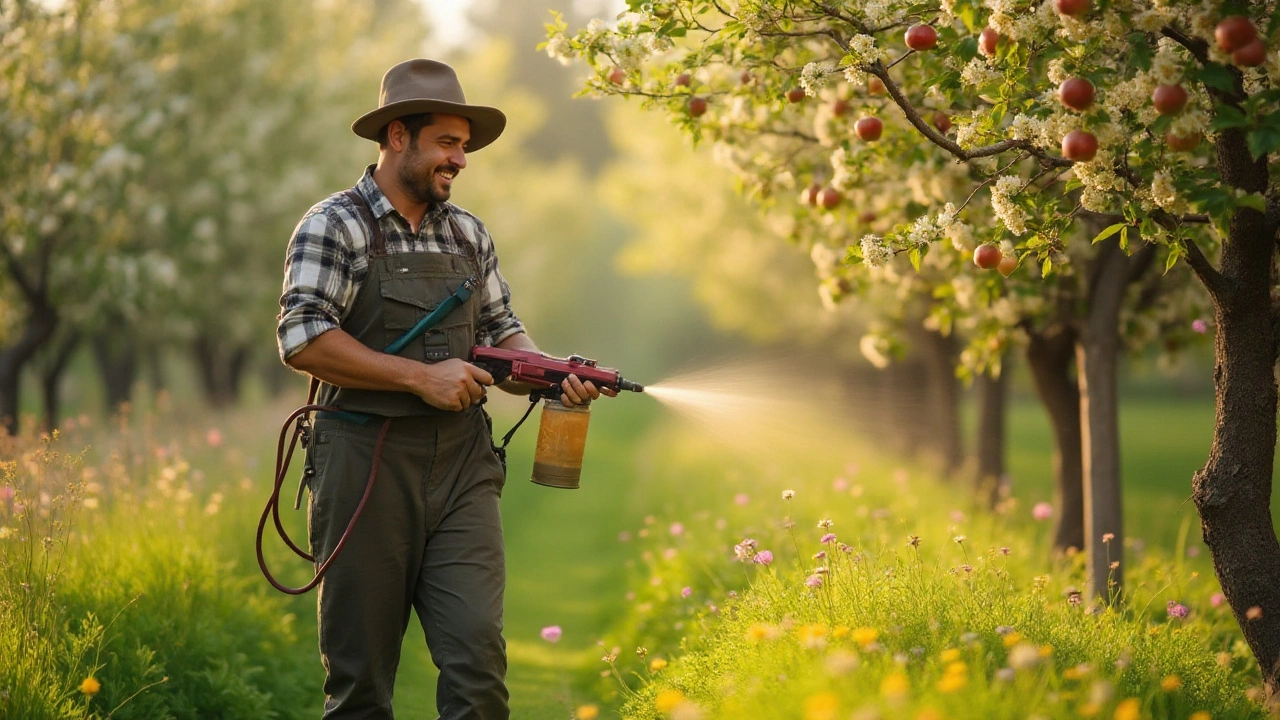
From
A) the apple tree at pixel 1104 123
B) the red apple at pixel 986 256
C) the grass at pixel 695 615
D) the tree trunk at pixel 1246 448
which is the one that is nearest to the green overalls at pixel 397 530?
the grass at pixel 695 615

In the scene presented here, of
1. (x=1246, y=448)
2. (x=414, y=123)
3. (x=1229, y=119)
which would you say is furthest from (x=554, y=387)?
(x=1246, y=448)

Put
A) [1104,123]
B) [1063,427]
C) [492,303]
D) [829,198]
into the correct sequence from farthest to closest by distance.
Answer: [1063,427], [829,198], [492,303], [1104,123]

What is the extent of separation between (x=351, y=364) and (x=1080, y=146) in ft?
8.89

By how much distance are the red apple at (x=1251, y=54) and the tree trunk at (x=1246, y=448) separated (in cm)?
117

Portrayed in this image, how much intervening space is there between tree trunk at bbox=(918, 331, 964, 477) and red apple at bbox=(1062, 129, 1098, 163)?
10885 mm

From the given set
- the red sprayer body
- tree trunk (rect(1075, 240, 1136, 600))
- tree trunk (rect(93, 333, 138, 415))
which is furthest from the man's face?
tree trunk (rect(93, 333, 138, 415))

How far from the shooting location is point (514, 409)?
3212cm

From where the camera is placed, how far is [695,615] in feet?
20.8

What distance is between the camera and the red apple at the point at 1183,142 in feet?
12.5

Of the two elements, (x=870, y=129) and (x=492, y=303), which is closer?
(x=492, y=303)

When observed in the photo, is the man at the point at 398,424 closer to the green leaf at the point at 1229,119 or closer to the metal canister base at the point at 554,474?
the metal canister base at the point at 554,474

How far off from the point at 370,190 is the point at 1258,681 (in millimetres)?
4550

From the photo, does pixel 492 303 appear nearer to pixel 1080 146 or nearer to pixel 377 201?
pixel 377 201

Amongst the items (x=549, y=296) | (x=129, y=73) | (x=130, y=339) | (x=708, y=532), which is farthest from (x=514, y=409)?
(x=708, y=532)
